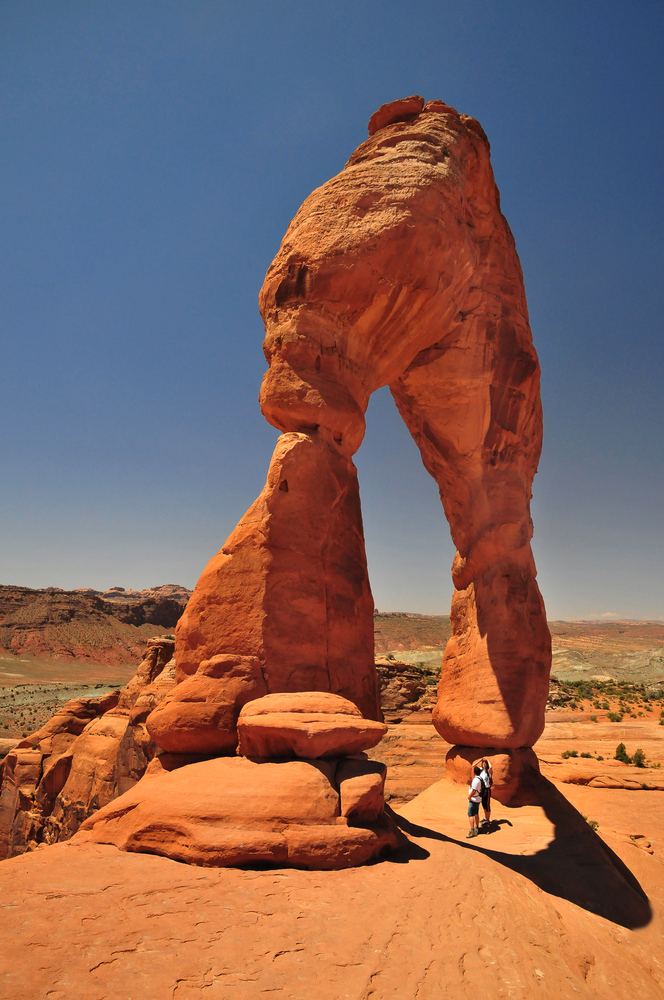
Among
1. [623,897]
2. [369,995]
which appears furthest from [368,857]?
[623,897]

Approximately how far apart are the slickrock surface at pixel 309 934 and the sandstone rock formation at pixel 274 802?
152mm

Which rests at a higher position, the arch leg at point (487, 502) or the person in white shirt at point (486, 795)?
the arch leg at point (487, 502)

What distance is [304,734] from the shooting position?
14.8ft

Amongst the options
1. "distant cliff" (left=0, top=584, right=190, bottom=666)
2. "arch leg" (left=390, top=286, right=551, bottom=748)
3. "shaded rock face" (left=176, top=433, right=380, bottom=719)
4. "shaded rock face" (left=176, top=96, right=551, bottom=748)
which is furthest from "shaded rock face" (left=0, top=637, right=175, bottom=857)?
"distant cliff" (left=0, top=584, right=190, bottom=666)

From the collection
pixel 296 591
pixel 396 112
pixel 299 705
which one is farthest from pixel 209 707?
pixel 396 112

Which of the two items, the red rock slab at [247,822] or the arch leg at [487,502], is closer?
the red rock slab at [247,822]

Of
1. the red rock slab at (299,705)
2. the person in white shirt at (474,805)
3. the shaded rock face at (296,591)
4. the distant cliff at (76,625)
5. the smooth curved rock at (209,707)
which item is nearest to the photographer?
the red rock slab at (299,705)

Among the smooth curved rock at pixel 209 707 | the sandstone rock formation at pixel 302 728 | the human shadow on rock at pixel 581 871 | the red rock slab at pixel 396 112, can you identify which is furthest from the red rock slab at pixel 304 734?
the red rock slab at pixel 396 112

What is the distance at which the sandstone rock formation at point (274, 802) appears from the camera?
3.94m

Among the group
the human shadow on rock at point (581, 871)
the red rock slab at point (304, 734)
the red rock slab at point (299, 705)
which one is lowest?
the human shadow on rock at point (581, 871)

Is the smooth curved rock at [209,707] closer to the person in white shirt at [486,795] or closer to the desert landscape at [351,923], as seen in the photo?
the desert landscape at [351,923]

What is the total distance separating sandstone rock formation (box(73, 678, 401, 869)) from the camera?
3943mm

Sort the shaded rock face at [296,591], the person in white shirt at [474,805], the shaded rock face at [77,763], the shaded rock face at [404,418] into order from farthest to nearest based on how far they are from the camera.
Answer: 1. the shaded rock face at [77,763]
2. the person in white shirt at [474,805]
3. the shaded rock face at [404,418]
4. the shaded rock face at [296,591]

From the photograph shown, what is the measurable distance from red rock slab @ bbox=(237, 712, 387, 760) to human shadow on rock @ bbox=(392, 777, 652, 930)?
73.9 inches
